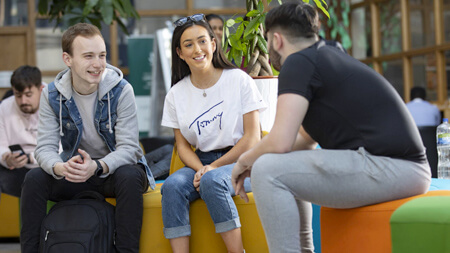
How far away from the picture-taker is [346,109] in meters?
1.87

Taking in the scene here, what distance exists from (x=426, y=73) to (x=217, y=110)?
5445 millimetres

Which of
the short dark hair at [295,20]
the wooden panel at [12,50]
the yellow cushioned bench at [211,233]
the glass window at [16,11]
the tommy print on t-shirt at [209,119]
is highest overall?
the glass window at [16,11]

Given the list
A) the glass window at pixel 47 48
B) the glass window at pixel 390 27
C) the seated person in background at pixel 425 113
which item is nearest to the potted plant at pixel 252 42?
the seated person in background at pixel 425 113

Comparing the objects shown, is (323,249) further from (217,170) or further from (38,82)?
(38,82)

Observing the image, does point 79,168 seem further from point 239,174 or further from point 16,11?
point 16,11

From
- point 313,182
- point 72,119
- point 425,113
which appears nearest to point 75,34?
point 72,119

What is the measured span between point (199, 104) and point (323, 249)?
2.73ft

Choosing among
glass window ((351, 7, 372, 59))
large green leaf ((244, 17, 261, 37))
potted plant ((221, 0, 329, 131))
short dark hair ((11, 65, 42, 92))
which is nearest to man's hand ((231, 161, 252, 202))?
potted plant ((221, 0, 329, 131))

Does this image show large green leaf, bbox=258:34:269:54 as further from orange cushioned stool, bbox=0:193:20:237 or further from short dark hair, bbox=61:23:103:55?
orange cushioned stool, bbox=0:193:20:237

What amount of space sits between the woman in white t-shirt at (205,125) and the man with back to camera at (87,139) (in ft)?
0.54

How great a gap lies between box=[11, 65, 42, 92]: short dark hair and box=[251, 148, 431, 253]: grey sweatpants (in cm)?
222

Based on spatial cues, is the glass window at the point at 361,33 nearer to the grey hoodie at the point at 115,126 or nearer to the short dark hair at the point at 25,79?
the short dark hair at the point at 25,79

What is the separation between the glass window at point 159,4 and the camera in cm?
766

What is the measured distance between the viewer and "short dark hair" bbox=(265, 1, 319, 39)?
6.37 ft
